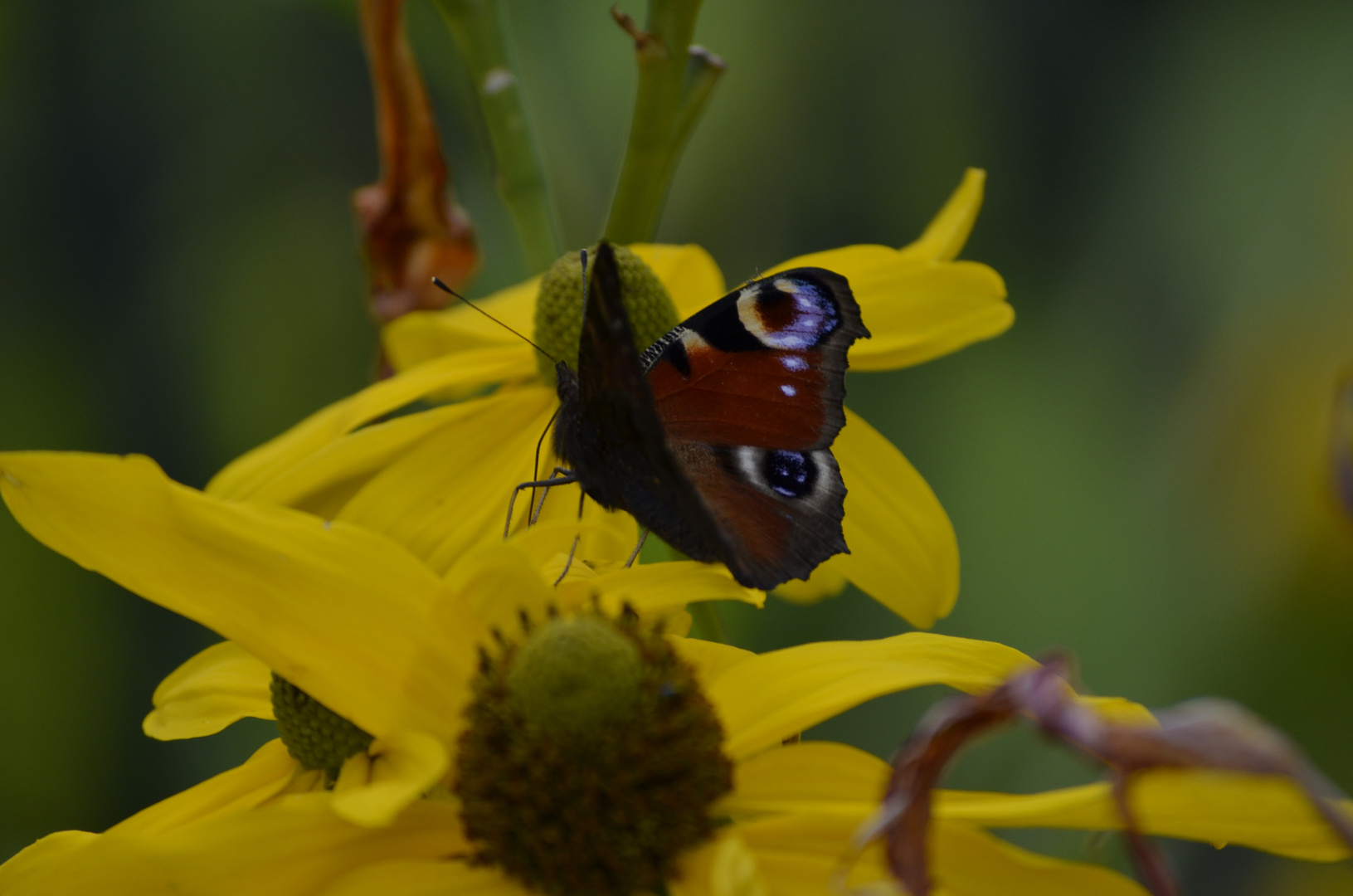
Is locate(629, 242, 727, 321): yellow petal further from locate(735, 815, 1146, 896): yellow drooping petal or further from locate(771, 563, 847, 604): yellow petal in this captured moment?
locate(735, 815, 1146, 896): yellow drooping petal

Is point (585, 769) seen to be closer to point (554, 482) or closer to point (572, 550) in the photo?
point (572, 550)

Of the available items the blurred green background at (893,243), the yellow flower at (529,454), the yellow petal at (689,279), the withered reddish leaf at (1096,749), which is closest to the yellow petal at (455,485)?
the yellow flower at (529,454)

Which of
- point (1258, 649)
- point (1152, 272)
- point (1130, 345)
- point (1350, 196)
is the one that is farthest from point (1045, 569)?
point (1350, 196)

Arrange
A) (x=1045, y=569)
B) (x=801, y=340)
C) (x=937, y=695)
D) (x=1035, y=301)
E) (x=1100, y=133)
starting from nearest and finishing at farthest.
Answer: (x=801, y=340), (x=937, y=695), (x=1045, y=569), (x=1035, y=301), (x=1100, y=133)

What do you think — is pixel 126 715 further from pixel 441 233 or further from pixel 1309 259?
pixel 1309 259

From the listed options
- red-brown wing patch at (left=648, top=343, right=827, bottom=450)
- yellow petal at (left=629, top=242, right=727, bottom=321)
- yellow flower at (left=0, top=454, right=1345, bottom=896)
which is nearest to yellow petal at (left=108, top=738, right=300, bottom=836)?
yellow flower at (left=0, top=454, right=1345, bottom=896)
